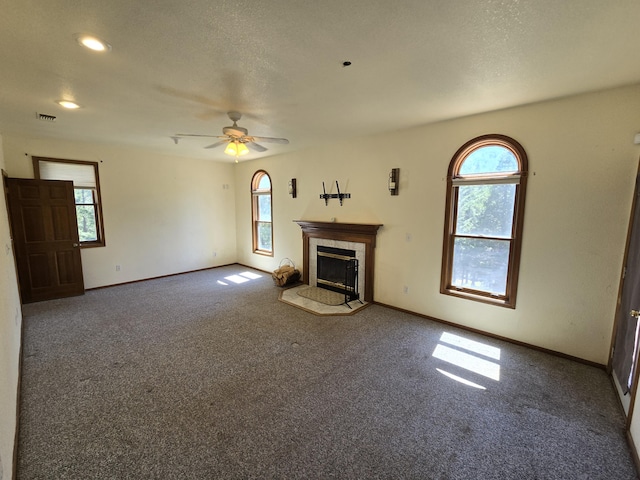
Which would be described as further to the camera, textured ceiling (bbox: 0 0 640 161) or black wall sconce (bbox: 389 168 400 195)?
black wall sconce (bbox: 389 168 400 195)

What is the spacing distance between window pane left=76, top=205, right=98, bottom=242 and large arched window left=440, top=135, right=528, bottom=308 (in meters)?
6.31

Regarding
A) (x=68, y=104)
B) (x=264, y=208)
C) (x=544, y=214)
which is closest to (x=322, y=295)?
(x=264, y=208)

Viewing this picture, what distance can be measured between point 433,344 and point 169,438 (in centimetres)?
280

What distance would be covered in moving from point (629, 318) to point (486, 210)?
1636mm

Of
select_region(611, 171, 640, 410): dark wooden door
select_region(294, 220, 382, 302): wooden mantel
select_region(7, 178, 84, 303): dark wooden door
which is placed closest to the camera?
select_region(611, 171, 640, 410): dark wooden door

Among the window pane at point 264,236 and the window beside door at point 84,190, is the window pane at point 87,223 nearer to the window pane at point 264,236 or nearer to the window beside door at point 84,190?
the window beside door at point 84,190

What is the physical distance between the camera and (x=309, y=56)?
6.68 ft

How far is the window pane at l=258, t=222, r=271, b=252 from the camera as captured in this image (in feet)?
21.8

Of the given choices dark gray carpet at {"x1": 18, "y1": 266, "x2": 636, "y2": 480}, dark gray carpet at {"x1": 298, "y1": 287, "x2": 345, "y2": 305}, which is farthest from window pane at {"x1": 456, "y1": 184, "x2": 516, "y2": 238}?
dark gray carpet at {"x1": 298, "y1": 287, "x2": 345, "y2": 305}

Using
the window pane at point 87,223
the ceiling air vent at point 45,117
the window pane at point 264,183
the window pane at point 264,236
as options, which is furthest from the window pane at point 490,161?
the window pane at point 87,223

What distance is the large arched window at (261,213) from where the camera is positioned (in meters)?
6.49

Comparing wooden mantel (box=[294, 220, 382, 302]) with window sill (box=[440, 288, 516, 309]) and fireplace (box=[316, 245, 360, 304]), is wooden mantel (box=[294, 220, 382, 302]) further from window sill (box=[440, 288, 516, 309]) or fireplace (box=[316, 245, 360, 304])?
window sill (box=[440, 288, 516, 309])

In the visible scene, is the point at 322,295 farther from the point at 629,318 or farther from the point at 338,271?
the point at 629,318

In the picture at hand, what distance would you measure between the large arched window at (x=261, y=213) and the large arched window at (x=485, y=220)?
4.09 meters
